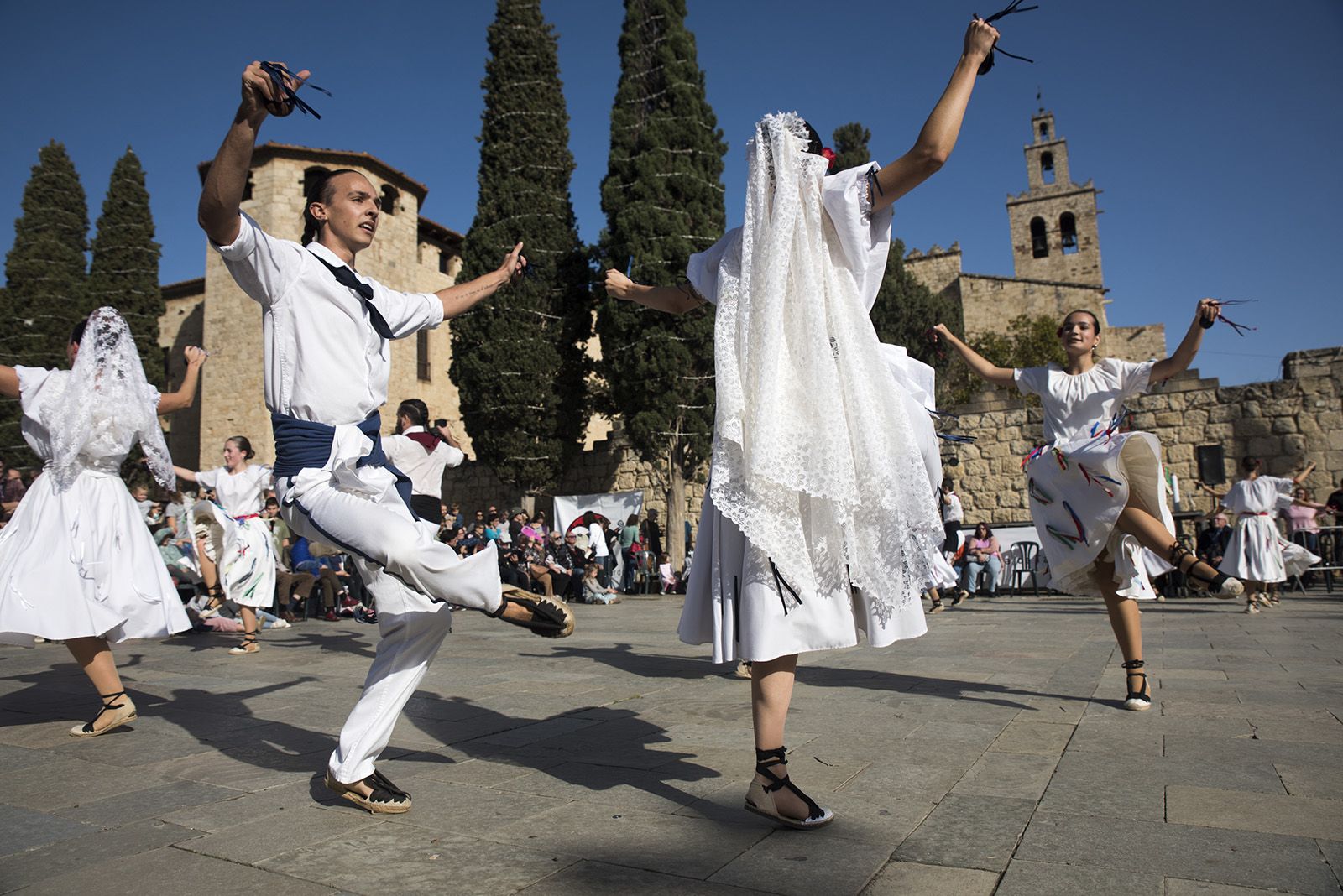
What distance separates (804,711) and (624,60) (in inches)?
858

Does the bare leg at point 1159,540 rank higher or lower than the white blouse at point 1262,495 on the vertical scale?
lower

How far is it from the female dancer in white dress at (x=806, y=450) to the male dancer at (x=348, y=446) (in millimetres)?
598

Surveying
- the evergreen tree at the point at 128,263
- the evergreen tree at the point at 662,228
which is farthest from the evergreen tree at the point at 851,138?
the evergreen tree at the point at 128,263

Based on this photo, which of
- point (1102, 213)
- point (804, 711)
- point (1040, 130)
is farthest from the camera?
point (1040, 130)

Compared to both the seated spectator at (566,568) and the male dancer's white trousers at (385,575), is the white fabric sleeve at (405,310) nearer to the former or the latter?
the male dancer's white trousers at (385,575)

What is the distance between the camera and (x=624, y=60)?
73.1 ft

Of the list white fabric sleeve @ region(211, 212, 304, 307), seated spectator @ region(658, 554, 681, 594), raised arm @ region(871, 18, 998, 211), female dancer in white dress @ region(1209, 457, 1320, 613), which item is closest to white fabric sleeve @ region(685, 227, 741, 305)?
raised arm @ region(871, 18, 998, 211)

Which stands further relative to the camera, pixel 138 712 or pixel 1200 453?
pixel 1200 453

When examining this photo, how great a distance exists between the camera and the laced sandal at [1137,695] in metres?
3.89

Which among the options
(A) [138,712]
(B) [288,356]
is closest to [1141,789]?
(B) [288,356]

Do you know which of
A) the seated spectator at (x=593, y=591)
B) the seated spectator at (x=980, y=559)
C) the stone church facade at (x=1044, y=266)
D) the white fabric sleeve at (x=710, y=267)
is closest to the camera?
the white fabric sleeve at (x=710, y=267)

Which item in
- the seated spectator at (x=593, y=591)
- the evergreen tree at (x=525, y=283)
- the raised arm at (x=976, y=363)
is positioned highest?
the evergreen tree at (x=525, y=283)

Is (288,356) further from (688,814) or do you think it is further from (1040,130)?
(1040,130)

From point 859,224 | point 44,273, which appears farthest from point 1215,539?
point 44,273
